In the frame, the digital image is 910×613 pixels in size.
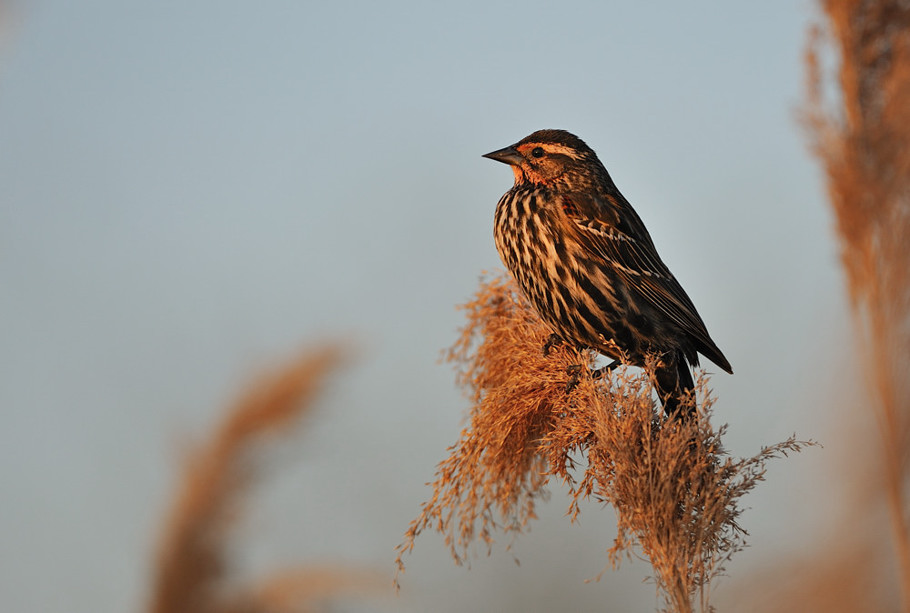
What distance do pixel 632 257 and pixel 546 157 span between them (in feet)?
2.57

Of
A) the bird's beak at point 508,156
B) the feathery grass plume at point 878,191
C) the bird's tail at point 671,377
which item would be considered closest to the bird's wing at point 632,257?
the bird's tail at point 671,377

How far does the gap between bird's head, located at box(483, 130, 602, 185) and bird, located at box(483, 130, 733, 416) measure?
0.17 feet

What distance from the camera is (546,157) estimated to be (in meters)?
5.24

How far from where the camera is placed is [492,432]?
3.17 meters

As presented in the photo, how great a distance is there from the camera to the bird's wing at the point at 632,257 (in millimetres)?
4676

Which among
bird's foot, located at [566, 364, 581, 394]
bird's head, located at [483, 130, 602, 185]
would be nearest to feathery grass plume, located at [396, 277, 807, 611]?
bird's foot, located at [566, 364, 581, 394]

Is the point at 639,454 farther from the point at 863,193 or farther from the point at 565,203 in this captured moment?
the point at 565,203

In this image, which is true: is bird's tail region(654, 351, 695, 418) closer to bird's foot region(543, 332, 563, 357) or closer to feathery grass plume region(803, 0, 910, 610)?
bird's foot region(543, 332, 563, 357)

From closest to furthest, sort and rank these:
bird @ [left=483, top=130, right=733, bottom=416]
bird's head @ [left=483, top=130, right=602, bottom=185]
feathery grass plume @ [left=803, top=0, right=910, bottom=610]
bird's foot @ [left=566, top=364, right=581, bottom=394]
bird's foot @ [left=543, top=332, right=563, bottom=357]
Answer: feathery grass plume @ [left=803, top=0, right=910, bottom=610] → bird's foot @ [left=566, top=364, right=581, bottom=394] → bird's foot @ [left=543, top=332, right=563, bottom=357] → bird @ [left=483, top=130, right=733, bottom=416] → bird's head @ [left=483, top=130, right=602, bottom=185]

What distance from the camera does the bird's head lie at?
5223 millimetres

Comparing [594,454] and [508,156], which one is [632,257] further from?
[594,454]

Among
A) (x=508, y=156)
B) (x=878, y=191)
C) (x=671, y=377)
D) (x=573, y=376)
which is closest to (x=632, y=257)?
(x=671, y=377)

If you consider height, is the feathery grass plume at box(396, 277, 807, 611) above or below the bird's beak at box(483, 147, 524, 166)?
below

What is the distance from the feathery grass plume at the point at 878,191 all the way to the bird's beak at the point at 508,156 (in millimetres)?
3252
